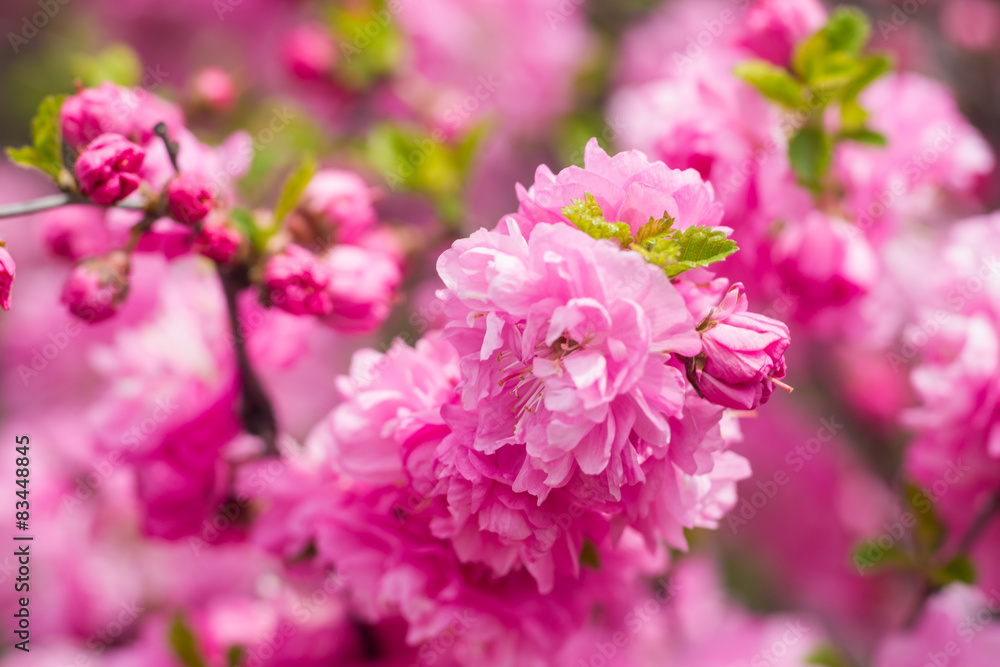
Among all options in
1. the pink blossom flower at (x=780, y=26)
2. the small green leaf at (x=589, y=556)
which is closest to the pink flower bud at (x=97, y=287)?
the small green leaf at (x=589, y=556)

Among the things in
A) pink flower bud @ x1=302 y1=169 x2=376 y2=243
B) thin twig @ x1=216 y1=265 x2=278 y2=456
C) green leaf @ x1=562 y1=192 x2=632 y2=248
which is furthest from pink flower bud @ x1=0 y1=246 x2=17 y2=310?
green leaf @ x1=562 y1=192 x2=632 y2=248

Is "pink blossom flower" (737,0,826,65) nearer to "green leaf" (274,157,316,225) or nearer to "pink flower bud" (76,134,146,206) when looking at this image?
"green leaf" (274,157,316,225)

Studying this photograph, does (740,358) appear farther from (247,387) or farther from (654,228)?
(247,387)

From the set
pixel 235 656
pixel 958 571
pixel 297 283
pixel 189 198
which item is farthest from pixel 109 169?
pixel 958 571

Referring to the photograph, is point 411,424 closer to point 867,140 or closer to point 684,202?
point 684,202

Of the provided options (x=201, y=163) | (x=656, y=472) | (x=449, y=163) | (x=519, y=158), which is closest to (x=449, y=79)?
(x=519, y=158)

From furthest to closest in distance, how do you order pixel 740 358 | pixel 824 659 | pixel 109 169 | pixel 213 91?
pixel 213 91 → pixel 824 659 → pixel 109 169 → pixel 740 358
